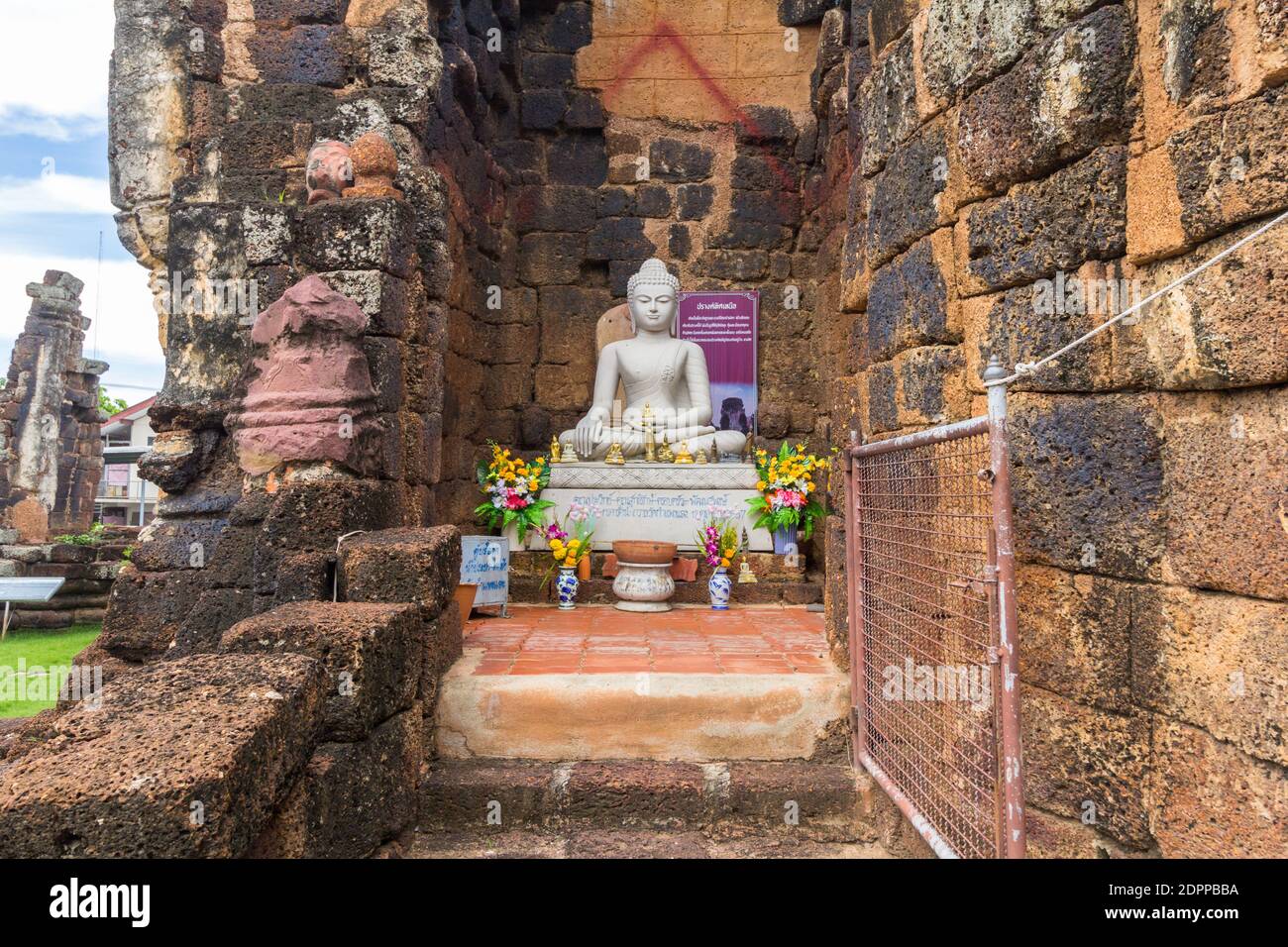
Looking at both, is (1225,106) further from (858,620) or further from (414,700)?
(414,700)

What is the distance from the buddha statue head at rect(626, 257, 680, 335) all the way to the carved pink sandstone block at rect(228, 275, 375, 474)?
3.48m

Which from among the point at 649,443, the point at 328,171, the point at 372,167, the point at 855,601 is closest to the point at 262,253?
the point at 328,171

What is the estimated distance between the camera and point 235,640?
2738 mm

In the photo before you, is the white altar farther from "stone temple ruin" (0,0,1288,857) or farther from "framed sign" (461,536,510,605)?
"framed sign" (461,536,510,605)

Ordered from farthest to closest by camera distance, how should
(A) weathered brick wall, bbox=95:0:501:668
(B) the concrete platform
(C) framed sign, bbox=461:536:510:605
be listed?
(C) framed sign, bbox=461:536:510:605 → (A) weathered brick wall, bbox=95:0:501:668 → (B) the concrete platform

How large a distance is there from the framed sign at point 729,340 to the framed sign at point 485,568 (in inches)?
119

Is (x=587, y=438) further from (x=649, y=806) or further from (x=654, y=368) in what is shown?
(x=649, y=806)

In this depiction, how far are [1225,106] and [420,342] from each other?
12.6 feet

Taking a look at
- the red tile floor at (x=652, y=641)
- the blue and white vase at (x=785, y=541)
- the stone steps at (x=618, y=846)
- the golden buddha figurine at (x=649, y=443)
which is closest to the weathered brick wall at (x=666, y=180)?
the golden buddha figurine at (x=649, y=443)

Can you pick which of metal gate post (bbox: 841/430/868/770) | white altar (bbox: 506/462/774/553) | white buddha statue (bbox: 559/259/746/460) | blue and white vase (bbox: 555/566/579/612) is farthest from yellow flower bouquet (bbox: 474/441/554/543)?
metal gate post (bbox: 841/430/868/770)

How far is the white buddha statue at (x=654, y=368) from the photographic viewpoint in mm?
7109

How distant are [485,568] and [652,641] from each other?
131 centimetres

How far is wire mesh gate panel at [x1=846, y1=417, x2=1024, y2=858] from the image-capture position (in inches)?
84.2

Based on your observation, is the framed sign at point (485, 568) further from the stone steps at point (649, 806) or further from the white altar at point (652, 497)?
the stone steps at point (649, 806)
